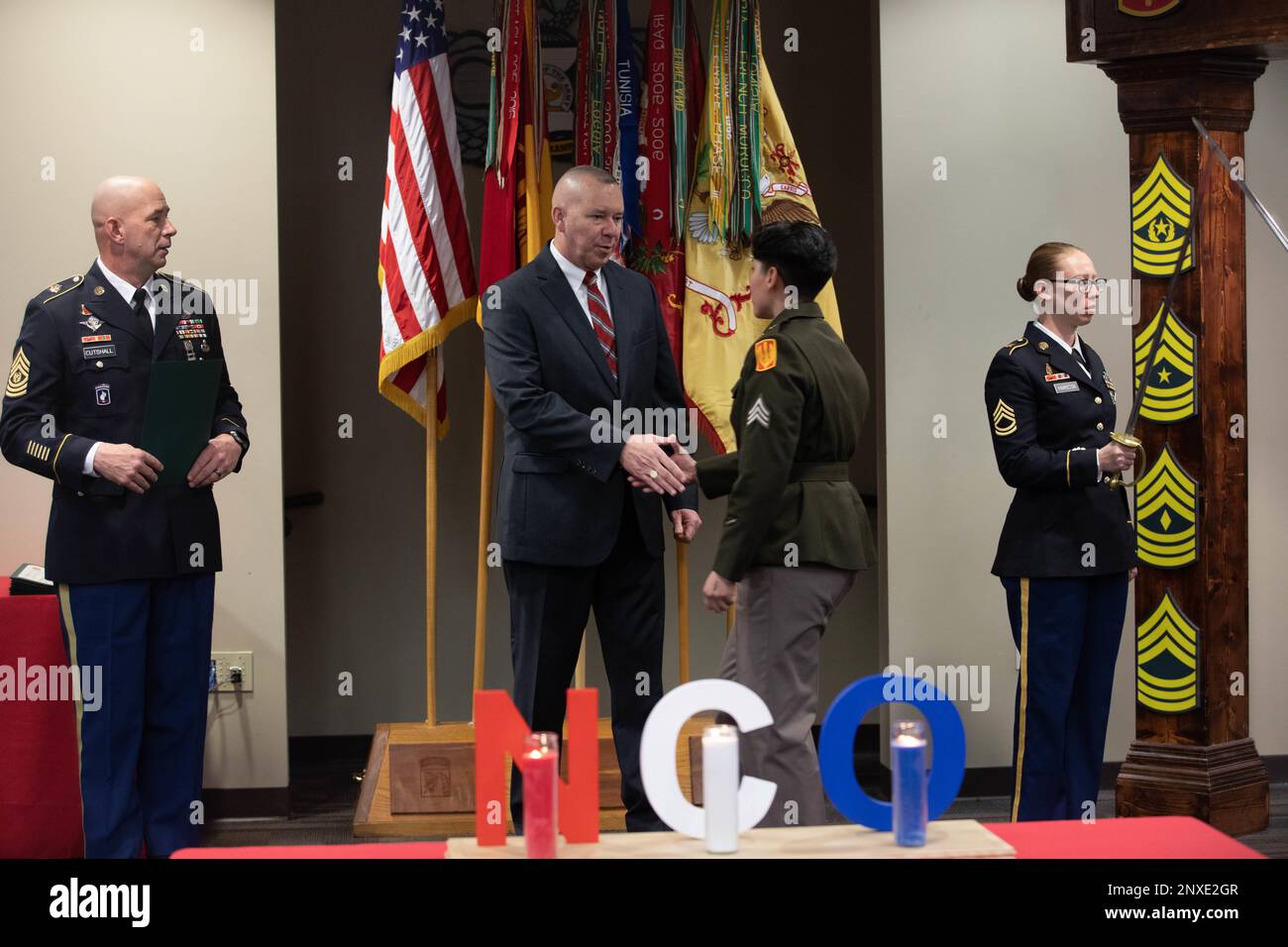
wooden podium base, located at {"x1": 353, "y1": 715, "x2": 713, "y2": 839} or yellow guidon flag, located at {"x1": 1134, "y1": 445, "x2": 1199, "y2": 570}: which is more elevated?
yellow guidon flag, located at {"x1": 1134, "y1": 445, "x2": 1199, "y2": 570}

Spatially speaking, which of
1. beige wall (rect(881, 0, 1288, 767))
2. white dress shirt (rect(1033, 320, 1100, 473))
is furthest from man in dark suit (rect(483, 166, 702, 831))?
beige wall (rect(881, 0, 1288, 767))

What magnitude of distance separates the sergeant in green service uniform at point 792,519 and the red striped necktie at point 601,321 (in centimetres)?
55

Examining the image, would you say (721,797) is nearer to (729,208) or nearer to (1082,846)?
(1082,846)

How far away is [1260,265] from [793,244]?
211 centimetres

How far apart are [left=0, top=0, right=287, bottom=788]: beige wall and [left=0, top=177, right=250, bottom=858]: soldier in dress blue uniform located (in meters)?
0.66

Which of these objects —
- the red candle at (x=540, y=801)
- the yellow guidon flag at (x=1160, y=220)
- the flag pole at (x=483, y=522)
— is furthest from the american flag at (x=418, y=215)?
the red candle at (x=540, y=801)

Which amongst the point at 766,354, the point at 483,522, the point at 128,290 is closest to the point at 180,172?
the point at 128,290

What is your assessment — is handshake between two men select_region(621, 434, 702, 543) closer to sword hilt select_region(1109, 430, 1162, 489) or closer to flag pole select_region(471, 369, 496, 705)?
flag pole select_region(471, 369, 496, 705)

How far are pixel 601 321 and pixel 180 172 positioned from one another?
54.6 inches

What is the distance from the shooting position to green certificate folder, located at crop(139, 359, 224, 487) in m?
3.31
